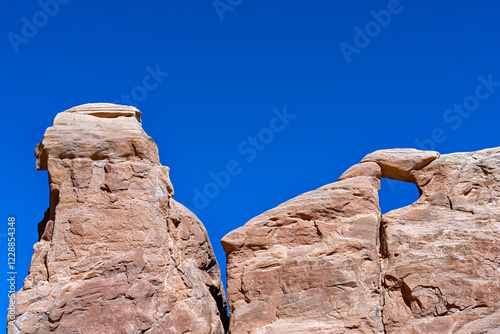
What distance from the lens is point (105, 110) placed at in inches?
912

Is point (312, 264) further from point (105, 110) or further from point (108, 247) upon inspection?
point (105, 110)

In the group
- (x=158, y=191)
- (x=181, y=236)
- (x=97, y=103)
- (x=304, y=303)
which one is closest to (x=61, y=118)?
(x=97, y=103)

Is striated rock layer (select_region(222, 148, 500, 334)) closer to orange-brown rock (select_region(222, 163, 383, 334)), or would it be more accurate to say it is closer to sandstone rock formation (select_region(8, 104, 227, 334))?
orange-brown rock (select_region(222, 163, 383, 334))

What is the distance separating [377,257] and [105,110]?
967 cm

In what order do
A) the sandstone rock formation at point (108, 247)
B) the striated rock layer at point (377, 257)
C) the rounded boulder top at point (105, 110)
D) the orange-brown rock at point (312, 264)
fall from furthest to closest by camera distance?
the rounded boulder top at point (105, 110), the orange-brown rock at point (312, 264), the striated rock layer at point (377, 257), the sandstone rock formation at point (108, 247)

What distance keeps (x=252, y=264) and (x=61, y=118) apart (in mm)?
7369

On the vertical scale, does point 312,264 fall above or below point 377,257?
above

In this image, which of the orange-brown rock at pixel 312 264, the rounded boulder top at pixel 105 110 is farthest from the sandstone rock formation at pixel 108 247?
the orange-brown rock at pixel 312 264

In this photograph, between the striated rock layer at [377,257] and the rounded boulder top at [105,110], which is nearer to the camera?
the striated rock layer at [377,257]

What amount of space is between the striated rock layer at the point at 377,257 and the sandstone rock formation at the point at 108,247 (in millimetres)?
2007

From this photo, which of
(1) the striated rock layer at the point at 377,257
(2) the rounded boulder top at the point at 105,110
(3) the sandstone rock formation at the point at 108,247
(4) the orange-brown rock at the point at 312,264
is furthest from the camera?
(2) the rounded boulder top at the point at 105,110

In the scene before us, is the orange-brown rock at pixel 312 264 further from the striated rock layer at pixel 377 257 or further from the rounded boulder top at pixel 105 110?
the rounded boulder top at pixel 105 110

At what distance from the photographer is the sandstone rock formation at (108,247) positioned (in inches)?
771

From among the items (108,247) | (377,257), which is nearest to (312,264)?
(377,257)
